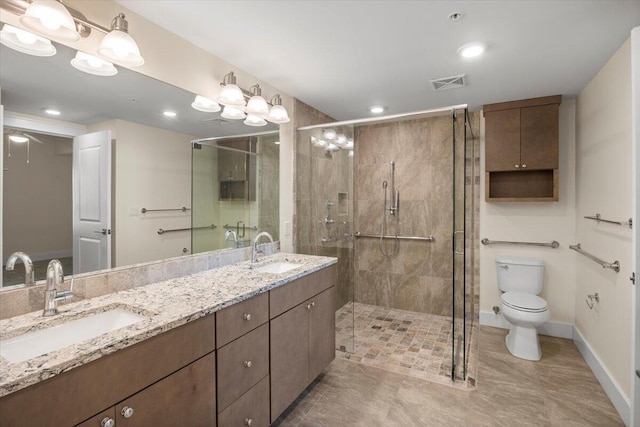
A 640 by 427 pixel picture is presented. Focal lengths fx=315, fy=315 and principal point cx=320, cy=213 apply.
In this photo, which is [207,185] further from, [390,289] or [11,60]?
[390,289]

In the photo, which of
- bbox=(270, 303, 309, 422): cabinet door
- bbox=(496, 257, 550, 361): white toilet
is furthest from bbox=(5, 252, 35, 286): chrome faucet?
bbox=(496, 257, 550, 361): white toilet

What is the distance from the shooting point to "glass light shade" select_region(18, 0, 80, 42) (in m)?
1.26

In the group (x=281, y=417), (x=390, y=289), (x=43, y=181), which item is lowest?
(x=281, y=417)

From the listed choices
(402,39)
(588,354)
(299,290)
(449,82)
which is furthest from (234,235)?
(588,354)

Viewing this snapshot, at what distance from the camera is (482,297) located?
351cm

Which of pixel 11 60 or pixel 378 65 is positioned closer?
pixel 11 60

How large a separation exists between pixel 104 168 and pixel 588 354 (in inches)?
148

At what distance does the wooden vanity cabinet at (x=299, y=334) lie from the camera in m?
1.84

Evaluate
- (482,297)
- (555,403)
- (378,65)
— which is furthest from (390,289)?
(378,65)

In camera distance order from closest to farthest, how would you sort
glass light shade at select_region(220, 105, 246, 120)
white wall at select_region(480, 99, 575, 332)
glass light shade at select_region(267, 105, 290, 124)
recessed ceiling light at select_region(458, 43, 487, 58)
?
recessed ceiling light at select_region(458, 43, 487, 58) → glass light shade at select_region(220, 105, 246, 120) → glass light shade at select_region(267, 105, 290, 124) → white wall at select_region(480, 99, 575, 332)

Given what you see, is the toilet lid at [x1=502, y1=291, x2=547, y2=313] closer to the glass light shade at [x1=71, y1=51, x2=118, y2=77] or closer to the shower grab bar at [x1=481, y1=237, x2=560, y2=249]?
the shower grab bar at [x1=481, y1=237, x2=560, y2=249]

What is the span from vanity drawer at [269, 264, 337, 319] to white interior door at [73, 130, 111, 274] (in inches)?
35.3

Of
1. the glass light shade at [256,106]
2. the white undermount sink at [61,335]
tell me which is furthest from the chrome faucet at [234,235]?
the white undermount sink at [61,335]

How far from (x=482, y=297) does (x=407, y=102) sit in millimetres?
2284
